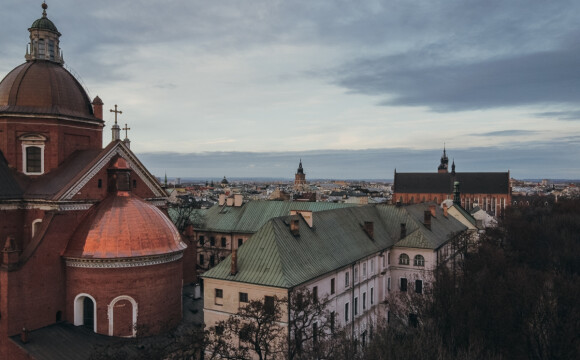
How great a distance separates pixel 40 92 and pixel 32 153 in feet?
14.8

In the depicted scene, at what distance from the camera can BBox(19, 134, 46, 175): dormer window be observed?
3197 cm

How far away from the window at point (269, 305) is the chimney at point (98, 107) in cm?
2074

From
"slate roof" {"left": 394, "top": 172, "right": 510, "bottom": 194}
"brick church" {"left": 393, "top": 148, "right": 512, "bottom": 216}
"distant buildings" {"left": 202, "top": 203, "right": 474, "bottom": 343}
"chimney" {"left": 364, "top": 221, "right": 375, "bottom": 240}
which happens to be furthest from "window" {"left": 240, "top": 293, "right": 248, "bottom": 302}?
"slate roof" {"left": 394, "top": 172, "right": 510, "bottom": 194}

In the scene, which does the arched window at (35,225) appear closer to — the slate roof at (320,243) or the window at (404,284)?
the slate roof at (320,243)

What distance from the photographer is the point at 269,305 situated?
27844 mm

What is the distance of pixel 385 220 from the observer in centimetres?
5131

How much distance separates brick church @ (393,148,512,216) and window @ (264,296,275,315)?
10725 centimetres

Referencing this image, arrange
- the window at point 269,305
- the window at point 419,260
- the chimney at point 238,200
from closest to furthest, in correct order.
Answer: the window at point 269,305 < the window at point 419,260 < the chimney at point 238,200

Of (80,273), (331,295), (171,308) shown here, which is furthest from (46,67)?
(331,295)

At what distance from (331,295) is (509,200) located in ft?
380

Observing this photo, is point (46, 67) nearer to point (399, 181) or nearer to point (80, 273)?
point (80, 273)

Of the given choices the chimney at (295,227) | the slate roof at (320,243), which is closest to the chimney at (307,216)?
the slate roof at (320,243)

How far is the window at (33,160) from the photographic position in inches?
1264

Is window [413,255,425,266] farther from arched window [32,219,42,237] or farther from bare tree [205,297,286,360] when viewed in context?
arched window [32,219,42,237]
